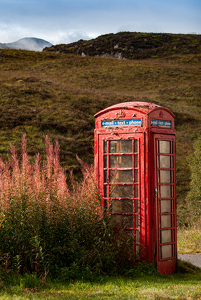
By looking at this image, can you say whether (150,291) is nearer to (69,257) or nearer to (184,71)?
(69,257)

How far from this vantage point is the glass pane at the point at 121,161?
250 inches

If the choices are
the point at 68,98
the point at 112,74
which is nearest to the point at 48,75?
the point at 112,74

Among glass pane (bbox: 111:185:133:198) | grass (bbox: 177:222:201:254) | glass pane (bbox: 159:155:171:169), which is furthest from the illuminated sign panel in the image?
grass (bbox: 177:222:201:254)

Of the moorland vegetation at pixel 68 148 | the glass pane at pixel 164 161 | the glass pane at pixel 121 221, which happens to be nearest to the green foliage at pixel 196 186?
the moorland vegetation at pixel 68 148

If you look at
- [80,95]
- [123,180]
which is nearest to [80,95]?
[80,95]

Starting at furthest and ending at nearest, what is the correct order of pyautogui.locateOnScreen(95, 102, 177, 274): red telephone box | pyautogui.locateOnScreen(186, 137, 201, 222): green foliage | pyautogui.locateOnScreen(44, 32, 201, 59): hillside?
pyautogui.locateOnScreen(44, 32, 201, 59): hillside, pyautogui.locateOnScreen(186, 137, 201, 222): green foliage, pyautogui.locateOnScreen(95, 102, 177, 274): red telephone box

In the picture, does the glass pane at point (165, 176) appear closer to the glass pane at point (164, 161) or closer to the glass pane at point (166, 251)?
the glass pane at point (164, 161)

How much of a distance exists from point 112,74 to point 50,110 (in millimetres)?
24065

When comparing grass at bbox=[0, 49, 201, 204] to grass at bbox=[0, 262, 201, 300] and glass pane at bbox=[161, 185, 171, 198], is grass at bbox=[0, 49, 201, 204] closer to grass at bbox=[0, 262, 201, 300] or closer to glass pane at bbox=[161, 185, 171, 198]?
glass pane at bbox=[161, 185, 171, 198]

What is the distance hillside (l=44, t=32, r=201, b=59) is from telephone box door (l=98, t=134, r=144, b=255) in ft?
183

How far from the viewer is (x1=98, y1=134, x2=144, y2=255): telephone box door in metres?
6.18

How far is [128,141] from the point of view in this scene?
6.40 m

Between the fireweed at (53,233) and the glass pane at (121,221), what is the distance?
10.8 inches

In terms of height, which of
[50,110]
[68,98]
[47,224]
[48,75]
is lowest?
[47,224]
